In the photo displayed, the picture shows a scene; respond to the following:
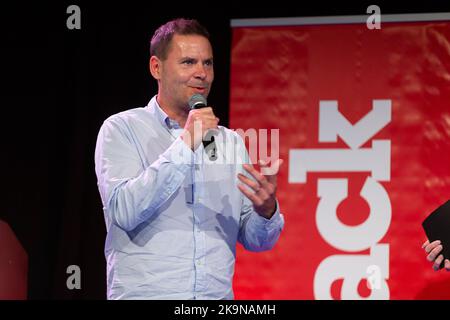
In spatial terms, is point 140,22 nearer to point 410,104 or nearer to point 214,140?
point 410,104

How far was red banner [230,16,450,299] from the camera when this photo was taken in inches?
150

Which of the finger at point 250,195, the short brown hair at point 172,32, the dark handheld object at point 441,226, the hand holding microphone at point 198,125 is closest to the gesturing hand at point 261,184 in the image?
the finger at point 250,195

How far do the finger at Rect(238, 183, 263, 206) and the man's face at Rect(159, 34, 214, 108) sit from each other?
1.31 ft

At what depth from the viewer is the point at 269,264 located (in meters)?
3.94

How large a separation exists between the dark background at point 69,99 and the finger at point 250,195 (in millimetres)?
1736

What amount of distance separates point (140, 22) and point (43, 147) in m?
0.82

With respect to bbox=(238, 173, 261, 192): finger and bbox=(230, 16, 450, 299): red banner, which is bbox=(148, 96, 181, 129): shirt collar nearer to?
bbox=(238, 173, 261, 192): finger

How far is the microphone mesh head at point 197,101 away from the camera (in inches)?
94.6

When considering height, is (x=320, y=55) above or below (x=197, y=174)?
above

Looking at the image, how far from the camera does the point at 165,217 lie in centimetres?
240

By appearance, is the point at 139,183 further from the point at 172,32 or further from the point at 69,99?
the point at 69,99

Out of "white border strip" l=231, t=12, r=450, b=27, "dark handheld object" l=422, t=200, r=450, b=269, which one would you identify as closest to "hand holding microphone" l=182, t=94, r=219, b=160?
"dark handheld object" l=422, t=200, r=450, b=269

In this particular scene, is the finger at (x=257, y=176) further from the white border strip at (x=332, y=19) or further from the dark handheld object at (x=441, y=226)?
the white border strip at (x=332, y=19)
